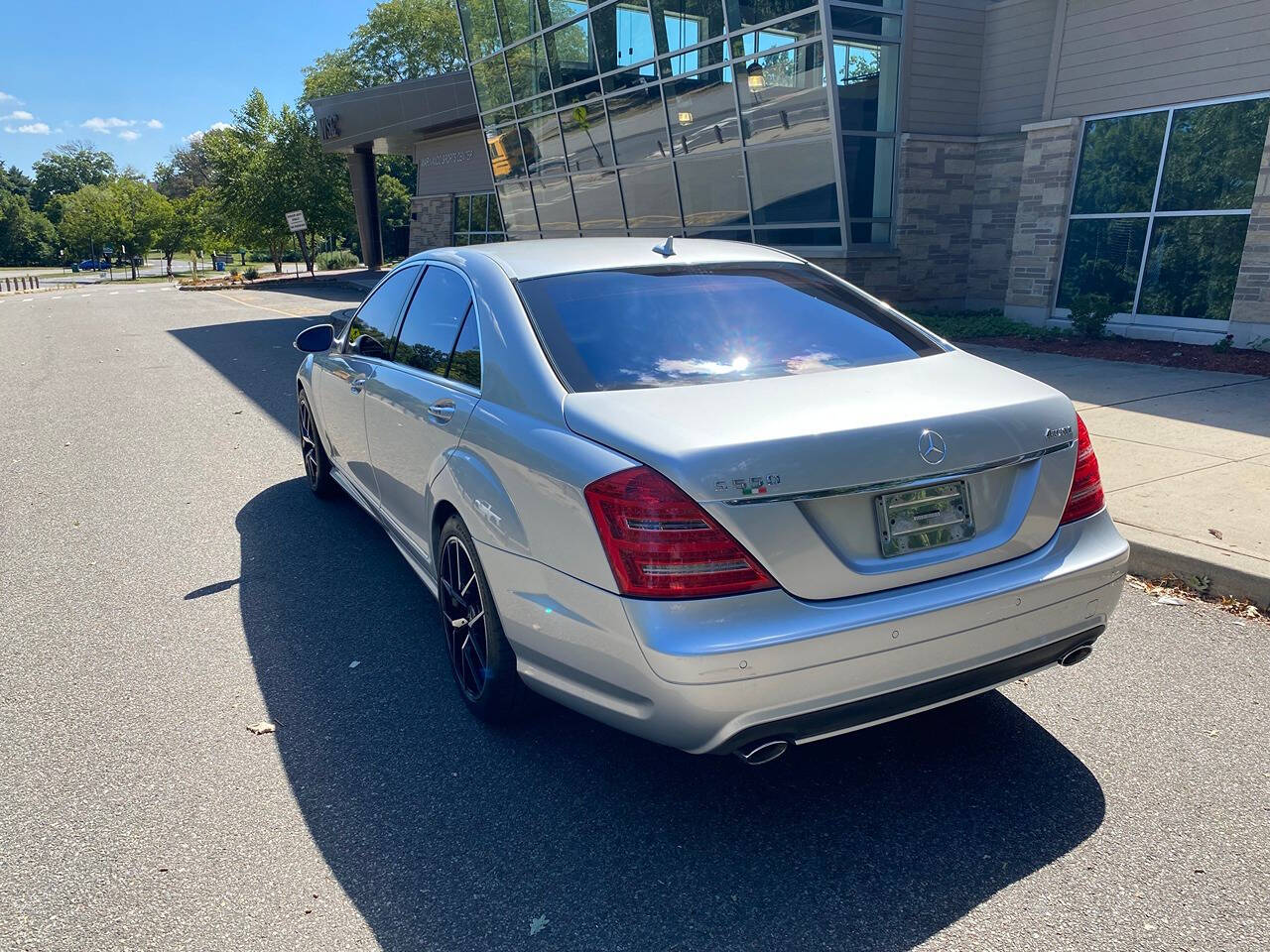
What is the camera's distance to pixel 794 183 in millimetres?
15602

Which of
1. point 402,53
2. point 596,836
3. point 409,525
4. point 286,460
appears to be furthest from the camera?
point 402,53

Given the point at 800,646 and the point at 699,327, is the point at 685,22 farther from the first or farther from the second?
the point at 800,646

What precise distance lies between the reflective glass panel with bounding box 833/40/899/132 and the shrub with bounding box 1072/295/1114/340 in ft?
14.9

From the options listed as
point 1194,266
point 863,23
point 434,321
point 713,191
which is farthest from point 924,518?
point 713,191

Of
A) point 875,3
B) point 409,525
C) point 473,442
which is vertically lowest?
point 409,525

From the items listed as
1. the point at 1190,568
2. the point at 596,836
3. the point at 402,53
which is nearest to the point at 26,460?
the point at 596,836

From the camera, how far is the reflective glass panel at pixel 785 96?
48.0 feet

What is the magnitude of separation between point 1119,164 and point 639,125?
9.28 metres

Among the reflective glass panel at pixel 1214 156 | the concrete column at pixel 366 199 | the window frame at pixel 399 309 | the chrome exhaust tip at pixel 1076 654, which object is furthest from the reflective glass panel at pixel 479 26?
the chrome exhaust tip at pixel 1076 654

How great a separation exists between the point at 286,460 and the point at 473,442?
5010 millimetres

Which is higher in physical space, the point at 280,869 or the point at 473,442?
the point at 473,442

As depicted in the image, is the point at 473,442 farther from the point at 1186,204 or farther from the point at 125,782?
the point at 1186,204

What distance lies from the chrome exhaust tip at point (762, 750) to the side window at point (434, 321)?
1997 millimetres

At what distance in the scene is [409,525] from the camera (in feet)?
13.7
